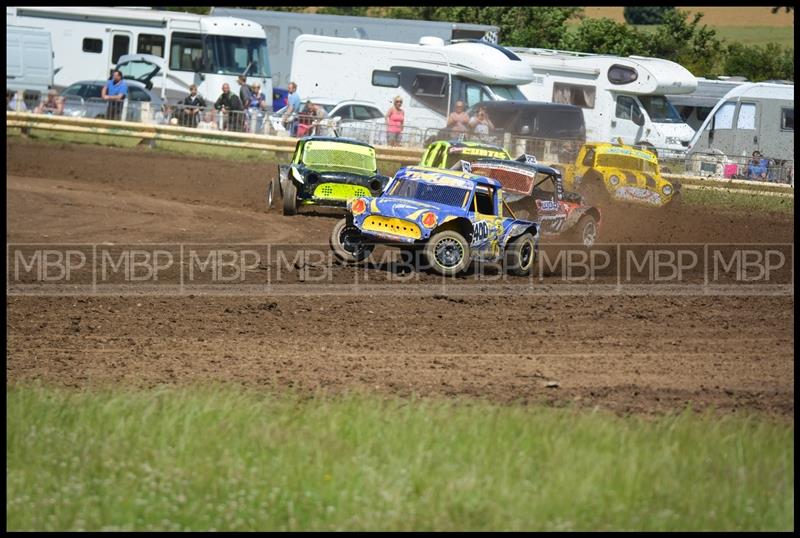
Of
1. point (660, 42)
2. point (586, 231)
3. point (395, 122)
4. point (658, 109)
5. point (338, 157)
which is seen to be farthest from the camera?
point (660, 42)

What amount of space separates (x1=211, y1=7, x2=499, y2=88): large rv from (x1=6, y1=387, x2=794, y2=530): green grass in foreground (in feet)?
87.3

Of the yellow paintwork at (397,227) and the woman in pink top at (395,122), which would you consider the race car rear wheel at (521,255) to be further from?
the woman in pink top at (395,122)

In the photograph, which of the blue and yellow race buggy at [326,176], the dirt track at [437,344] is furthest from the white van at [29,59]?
the dirt track at [437,344]

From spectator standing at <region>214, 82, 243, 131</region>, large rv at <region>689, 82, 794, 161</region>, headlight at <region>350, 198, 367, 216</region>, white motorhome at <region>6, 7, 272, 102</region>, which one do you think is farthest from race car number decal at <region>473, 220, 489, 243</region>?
white motorhome at <region>6, 7, 272, 102</region>

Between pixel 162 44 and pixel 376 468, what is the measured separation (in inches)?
1114

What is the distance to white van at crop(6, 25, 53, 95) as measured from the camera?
3178 centimetres

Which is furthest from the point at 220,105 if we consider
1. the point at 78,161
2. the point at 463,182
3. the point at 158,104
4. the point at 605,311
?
the point at 605,311

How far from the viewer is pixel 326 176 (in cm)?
1831

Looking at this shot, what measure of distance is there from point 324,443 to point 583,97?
960 inches

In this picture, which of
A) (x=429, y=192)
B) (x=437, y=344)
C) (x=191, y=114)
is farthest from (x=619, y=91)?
(x=437, y=344)

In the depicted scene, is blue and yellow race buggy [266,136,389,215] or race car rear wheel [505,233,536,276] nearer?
race car rear wheel [505,233,536,276]

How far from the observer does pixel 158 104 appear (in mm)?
27719

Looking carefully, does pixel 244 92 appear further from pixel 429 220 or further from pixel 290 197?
pixel 429 220

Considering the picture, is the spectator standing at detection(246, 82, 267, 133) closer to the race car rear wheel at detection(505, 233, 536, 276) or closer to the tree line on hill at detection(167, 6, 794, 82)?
the tree line on hill at detection(167, 6, 794, 82)
